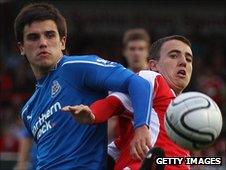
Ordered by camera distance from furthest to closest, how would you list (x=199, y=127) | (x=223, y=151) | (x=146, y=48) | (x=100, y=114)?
(x=223, y=151)
(x=146, y=48)
(x=100, y=114)
(x=199, y=127)

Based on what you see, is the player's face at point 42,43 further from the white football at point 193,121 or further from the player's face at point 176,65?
the white football at point 193,121

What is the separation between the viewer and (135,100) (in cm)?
467

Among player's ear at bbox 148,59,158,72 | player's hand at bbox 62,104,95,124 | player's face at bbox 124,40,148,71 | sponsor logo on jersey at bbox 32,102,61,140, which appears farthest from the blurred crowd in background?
player's hand at bbox 62,104,95,124

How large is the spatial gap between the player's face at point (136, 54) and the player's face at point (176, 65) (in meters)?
2.97

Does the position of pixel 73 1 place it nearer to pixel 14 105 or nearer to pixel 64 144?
pixel 14 105

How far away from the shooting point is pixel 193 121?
4.42 metres

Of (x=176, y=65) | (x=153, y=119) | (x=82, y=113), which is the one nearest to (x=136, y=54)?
(x=176, y=65)

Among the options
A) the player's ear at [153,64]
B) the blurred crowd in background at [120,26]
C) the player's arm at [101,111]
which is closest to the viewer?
the player's arm at [101,111]

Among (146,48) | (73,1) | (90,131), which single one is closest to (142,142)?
(90,131)

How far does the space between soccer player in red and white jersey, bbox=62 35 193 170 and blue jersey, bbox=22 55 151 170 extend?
0.12m

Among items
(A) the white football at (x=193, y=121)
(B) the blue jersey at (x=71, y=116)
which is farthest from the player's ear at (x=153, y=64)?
(A) the white football at (x=193, y=121)

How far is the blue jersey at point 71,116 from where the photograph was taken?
485 cm

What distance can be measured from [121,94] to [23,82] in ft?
40.4

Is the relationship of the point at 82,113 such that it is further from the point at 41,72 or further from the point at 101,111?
the point at 41,72
